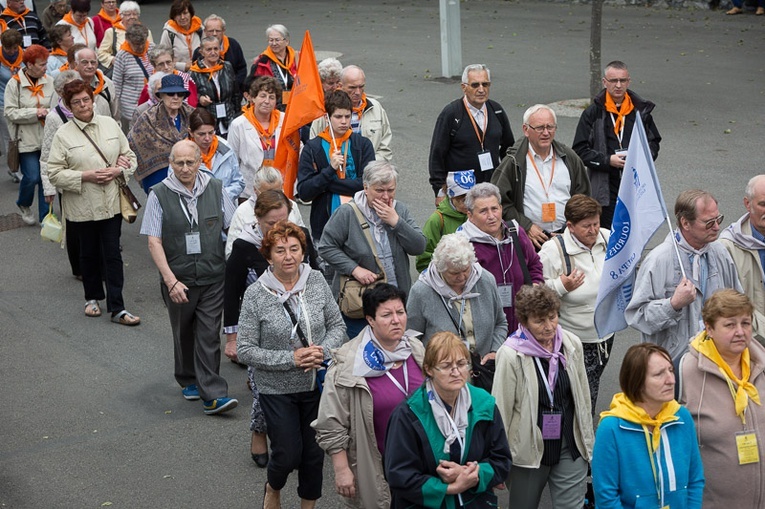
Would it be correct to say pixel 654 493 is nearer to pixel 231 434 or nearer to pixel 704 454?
pixel 704 454

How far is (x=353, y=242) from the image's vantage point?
789 centimetres

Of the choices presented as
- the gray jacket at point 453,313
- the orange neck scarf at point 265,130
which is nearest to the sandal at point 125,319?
the orange neck scarf at point 265,130

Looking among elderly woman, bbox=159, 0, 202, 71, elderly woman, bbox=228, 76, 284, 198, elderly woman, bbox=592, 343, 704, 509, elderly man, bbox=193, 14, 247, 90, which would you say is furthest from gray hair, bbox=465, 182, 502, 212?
elderly woman, bbox=159, 0, 202, 71

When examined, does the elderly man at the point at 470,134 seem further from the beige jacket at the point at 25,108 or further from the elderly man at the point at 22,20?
the elderly man at the point at 22,20

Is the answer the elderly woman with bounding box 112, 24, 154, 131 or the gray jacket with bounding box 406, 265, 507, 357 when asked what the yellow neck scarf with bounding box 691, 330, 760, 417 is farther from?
the elderly woman with bounding box 112, 24, 154, 131

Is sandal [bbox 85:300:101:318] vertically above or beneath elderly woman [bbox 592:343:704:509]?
beneath

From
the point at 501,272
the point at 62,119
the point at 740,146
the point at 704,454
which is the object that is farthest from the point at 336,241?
the point at 740,146

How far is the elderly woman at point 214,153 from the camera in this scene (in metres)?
9.64

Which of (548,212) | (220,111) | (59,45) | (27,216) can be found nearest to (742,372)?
(548,212)

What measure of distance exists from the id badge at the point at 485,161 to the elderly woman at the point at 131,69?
519 centimetres

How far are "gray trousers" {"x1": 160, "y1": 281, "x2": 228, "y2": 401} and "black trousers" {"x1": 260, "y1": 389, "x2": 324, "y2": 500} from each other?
1.68 m

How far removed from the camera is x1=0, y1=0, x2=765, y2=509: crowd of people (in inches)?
213

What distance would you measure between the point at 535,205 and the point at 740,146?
24.4ft

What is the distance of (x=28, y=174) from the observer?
1322cm
